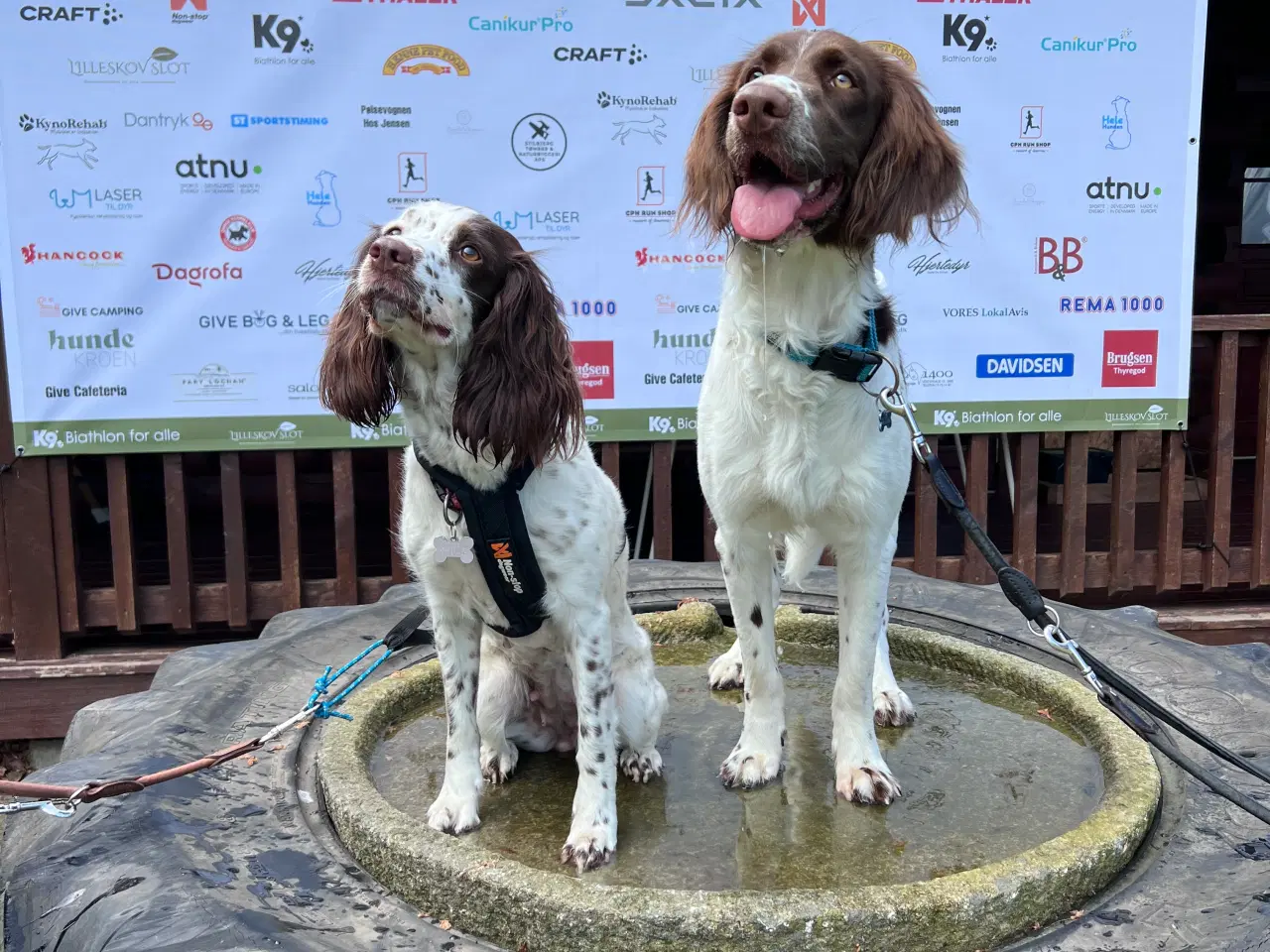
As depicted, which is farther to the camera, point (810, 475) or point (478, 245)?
point (810, 475)

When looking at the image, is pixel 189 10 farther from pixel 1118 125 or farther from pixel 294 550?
pixel 1118 125

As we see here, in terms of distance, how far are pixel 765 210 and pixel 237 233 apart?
123 inches

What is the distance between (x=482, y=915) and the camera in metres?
1.90

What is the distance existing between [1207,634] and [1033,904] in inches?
163

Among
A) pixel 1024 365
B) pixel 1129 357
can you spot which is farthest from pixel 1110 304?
pixel 1024 365

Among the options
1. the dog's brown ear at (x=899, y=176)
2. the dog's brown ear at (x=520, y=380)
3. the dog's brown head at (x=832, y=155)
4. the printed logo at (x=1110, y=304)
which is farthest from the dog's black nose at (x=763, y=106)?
the printed logo at (x=1110, y=304)

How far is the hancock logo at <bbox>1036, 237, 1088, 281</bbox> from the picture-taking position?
15.5 ft

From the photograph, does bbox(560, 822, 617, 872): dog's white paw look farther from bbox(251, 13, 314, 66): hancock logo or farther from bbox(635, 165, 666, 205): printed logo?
bbox(251, 13, 314, 66): hancock logo

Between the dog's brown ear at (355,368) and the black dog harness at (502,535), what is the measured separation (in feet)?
0.75

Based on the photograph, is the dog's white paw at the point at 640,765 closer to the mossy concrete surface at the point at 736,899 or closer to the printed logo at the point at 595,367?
the mossy concrete surface at the point at 736,899

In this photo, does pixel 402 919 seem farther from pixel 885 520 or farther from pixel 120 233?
pixel 120 233

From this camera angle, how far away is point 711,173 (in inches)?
90.4

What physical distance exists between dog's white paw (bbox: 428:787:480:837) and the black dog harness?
1.56ft

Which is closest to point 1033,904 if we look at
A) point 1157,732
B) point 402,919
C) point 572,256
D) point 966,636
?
point 1157,732
